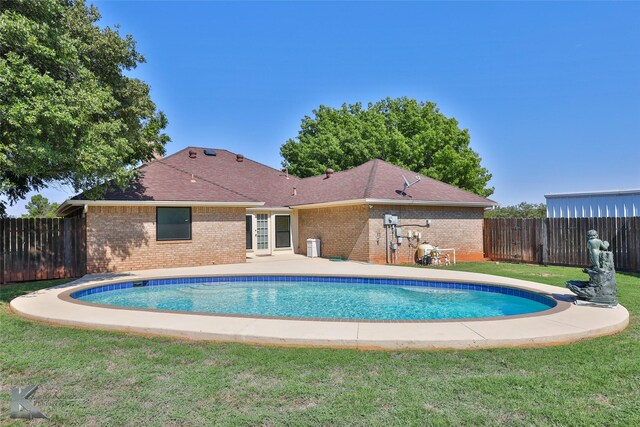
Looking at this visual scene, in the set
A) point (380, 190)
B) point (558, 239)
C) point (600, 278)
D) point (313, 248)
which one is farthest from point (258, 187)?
point (600, 278)

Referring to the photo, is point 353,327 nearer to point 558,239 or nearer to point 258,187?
point 558,239

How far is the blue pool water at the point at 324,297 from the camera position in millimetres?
8969

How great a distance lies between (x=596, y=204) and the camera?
22.2 meters

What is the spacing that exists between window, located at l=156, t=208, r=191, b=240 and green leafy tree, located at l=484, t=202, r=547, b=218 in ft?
124

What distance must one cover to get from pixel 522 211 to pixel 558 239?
36.2 meters

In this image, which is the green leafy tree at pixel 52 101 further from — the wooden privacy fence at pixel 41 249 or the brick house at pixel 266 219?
the brick house at pixel 266 219

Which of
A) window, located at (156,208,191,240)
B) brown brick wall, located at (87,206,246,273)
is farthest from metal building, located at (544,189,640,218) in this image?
window, located at (156,208,191,240)

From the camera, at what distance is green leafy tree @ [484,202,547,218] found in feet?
151

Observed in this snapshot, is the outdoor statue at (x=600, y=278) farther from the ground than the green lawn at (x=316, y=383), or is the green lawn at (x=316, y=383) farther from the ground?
the outdoor statue at (x=600, y=278)

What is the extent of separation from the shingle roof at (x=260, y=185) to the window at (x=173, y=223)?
0.66 metres

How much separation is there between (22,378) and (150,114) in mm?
11617

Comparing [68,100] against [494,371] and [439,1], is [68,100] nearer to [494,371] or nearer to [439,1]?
[494,371]
